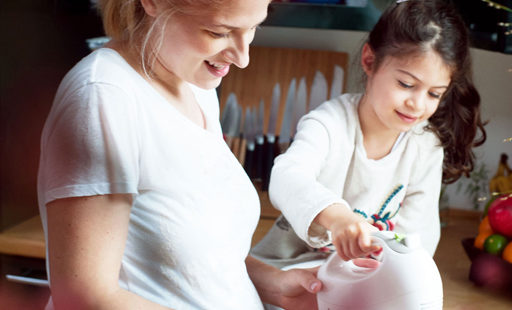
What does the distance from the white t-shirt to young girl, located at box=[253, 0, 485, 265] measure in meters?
0.10

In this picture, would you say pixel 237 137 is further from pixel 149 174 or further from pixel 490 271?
pixel 149 174

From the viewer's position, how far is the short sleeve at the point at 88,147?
1.14 ft

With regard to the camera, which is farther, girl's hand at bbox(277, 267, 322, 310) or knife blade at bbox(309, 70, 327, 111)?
knife blade at bbox(309, 70, 327, 111)

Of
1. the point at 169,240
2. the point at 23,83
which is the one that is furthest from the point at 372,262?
the point at 23,83

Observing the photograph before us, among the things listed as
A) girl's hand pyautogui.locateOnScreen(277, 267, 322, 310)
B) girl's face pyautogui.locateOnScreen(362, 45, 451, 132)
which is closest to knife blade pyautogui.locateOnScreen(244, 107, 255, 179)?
girl's face pyautogui.locateOnScreen(362, 45, 451, 132)

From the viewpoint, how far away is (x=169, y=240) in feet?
1.41

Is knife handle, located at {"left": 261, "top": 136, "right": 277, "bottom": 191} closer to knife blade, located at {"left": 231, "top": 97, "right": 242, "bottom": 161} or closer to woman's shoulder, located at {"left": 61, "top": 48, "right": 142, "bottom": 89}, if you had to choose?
knife blade, located at {"left": 231, "top": 97, "right": 242, "bottom": 161}

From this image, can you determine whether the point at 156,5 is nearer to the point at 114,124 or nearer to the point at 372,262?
the point at 114,124

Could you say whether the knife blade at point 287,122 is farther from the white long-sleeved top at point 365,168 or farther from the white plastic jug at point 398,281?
the white plastic jug at point 398,281

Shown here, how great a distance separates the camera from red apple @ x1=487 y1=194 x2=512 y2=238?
2.63ft

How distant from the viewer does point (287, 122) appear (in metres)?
1.05

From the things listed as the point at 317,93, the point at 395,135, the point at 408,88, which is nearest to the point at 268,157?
the point at 317,93

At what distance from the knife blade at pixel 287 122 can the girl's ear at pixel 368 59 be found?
282 mm

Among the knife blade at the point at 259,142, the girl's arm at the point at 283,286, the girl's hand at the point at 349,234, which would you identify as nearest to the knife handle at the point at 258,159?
the knife blade at the point at 259,142
